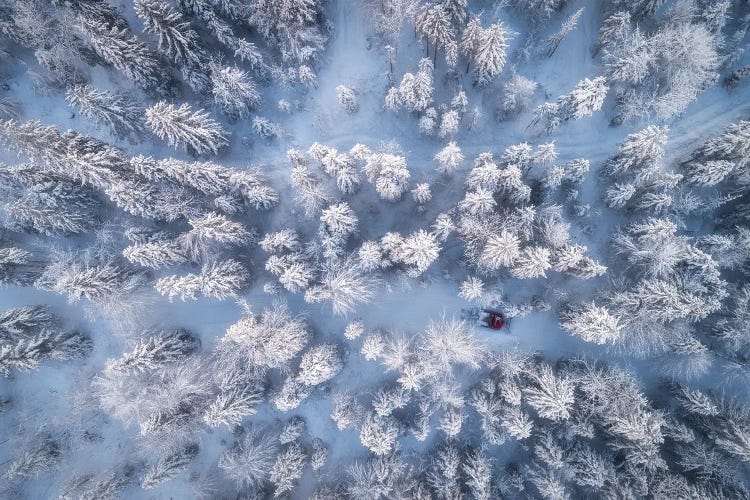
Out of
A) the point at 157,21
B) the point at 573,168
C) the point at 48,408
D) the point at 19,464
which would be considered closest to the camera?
the point at 157,21

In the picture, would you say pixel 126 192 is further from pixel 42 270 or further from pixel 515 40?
pixel 515 40

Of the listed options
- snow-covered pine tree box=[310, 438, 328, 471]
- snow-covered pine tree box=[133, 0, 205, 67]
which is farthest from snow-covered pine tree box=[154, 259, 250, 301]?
snow-covered pine tree box=[133, 0, 205, 67]

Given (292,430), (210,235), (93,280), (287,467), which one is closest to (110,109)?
(210,235)

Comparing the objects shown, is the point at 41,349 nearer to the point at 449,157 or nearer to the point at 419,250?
the point at 419,250

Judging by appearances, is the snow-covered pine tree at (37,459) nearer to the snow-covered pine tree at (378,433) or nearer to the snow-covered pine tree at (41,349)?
the snow-covered pine tree at (41,349)

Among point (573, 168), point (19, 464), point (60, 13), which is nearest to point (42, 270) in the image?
point (19, 464)
